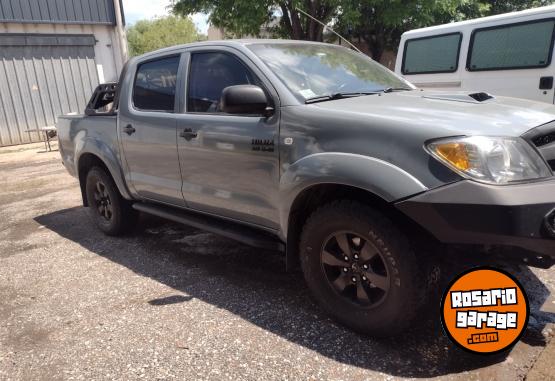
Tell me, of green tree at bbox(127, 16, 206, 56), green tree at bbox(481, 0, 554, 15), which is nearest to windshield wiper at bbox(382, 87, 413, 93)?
green tree at bbox(481, 0, 554, 15)

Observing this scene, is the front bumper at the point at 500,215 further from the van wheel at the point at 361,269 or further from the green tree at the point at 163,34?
the green tree at the point at 163,34

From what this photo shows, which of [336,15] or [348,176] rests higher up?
[336,15]

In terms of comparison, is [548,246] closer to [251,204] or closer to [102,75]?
[251,204]

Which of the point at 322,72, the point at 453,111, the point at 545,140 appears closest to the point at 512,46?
the point at 322,72

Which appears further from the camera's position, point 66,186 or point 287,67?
point 66,186

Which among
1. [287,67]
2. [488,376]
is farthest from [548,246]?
[287,67]

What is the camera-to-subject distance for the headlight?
209 cm

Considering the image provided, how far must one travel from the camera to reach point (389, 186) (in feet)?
7.35

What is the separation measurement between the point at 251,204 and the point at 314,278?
2.20ft

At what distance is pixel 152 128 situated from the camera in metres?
3.78

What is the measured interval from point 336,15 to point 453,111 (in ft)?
42.4

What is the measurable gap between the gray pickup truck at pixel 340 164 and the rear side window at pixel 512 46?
3.10 meters

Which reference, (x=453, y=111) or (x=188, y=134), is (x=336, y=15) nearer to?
(x=188, y=134)

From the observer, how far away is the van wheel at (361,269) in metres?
2.36
